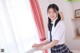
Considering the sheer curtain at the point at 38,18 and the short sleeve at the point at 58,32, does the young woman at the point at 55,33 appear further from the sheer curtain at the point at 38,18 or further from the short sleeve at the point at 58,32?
the sheer curtain at the point at 38,18

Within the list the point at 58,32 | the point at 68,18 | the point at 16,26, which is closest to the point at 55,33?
the point at 58,32

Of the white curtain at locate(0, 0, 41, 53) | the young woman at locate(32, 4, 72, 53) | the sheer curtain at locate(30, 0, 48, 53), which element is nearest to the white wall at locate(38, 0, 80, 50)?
the sheer curtain at locate(30, 0, 48, 53)

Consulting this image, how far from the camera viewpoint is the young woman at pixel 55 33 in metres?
1.83

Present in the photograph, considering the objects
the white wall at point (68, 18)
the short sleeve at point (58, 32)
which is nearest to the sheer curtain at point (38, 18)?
the white wall at point (68, 18)

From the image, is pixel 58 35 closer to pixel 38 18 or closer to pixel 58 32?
pixel 58 32

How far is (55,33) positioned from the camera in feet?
6.11

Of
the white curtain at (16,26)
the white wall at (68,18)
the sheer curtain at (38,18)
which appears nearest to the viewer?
the white curtain at (16,26)

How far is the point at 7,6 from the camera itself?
1886mm

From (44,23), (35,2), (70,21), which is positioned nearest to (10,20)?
(35,2)

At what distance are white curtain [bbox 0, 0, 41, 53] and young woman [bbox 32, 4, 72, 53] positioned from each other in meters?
0.27

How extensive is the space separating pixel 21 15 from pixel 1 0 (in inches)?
16.3

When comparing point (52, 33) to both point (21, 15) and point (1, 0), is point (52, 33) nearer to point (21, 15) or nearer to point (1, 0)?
point (21, 15)

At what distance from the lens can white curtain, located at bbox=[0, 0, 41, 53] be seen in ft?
6.00

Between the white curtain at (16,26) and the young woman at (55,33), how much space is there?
27 cm
